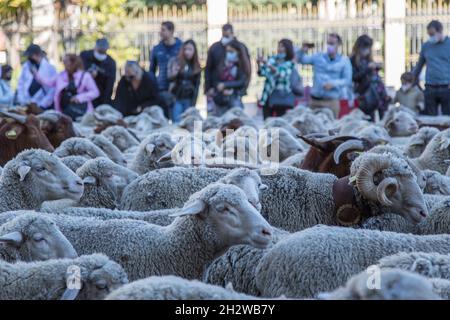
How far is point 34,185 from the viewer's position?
683cm

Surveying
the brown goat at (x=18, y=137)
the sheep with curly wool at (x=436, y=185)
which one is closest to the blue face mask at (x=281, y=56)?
the brown goat at (x=18, y=137)

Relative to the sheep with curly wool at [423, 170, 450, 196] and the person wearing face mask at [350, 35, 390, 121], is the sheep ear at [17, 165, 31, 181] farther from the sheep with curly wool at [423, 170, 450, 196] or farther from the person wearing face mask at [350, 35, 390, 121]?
the person wearing face mask at [350, 35, 390, 121]

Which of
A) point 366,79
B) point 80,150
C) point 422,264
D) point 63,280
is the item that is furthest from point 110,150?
point 366,79

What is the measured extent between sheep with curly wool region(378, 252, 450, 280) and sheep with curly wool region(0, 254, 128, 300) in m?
1.16

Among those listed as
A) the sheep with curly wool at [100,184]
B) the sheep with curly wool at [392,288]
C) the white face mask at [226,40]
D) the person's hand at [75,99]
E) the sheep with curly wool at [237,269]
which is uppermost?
the white face mask at [226,40]

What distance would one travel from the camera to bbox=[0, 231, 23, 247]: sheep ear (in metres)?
5.14

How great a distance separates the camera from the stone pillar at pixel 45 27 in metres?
25.0

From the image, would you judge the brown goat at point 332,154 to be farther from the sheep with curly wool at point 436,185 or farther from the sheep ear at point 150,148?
the sheep ear at point 150,148

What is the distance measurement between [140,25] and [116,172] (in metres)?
18.1

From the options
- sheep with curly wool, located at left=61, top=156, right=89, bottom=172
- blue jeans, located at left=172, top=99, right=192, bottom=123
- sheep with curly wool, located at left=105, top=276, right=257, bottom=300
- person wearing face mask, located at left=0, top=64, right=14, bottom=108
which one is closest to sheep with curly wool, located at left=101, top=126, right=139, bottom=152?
sheep with curly wool, located at left=61, top=156, right=89, bottom=172

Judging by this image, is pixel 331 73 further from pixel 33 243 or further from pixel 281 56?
pixel 33 243

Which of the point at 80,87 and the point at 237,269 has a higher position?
the point at 80,87

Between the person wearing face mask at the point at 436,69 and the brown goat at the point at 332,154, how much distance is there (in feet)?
24.9

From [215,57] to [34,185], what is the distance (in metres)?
9.45
